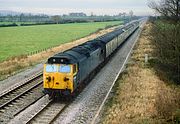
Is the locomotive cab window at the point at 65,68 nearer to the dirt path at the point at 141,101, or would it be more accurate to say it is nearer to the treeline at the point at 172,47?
the dirt path at the point at 141,101

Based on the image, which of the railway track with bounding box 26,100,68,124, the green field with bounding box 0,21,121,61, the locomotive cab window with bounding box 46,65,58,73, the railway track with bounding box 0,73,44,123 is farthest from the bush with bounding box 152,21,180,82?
the green field with bounding box 0,21,121,61

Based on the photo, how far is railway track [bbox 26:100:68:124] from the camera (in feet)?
57.4

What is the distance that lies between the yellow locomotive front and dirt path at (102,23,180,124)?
268 cm

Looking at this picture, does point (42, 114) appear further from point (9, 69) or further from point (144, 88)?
point (9, 69)

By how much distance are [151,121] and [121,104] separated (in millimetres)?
4155

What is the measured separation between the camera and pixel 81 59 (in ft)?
77.4

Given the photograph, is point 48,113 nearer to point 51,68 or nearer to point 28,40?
point 51,68

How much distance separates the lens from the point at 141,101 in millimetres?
20438

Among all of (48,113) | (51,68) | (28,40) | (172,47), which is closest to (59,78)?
(51,68)

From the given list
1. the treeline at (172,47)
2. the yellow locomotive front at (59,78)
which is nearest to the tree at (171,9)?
the treeline at (172,47)

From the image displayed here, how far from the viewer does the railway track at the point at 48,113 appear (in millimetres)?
17484

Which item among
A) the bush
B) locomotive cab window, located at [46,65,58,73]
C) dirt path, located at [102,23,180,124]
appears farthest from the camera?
the bush

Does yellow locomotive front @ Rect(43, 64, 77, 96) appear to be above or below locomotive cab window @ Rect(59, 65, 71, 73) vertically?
below

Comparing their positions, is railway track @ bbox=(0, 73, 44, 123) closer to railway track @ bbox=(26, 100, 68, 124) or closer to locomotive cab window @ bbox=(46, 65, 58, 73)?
railway track @ bbox=(26, 100, 68, 124)
